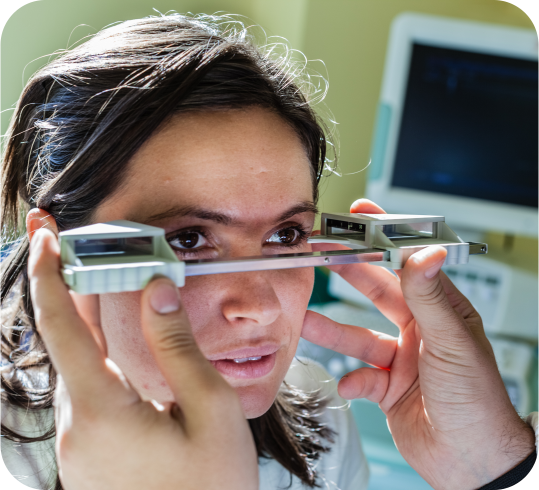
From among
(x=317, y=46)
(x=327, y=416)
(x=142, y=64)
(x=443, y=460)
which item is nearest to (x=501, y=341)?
(x=327, y=416)

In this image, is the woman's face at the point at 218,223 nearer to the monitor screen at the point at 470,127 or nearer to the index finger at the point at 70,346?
the index finger at the point at 70,346

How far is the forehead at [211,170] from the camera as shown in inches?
25.2

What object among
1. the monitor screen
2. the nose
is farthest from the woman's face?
the monitor screen

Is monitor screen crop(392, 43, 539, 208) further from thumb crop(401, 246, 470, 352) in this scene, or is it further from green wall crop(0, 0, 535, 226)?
thumb crop(401, 246, 470, 352)

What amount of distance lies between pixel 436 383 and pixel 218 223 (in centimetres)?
40

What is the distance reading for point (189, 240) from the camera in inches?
26.6

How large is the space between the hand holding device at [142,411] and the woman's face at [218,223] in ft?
0.59

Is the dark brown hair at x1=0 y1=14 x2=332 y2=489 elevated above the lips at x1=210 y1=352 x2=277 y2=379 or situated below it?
above

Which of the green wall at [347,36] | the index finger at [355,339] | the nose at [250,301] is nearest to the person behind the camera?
the nose at [250,301]

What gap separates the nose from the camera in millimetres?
599

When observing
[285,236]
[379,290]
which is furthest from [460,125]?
[285,236]

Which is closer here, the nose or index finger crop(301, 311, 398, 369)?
the nose

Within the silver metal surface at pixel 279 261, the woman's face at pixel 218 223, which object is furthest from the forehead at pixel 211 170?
the silver metal surface at pixel 279 261

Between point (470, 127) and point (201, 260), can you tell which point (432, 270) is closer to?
point (201, 260)
